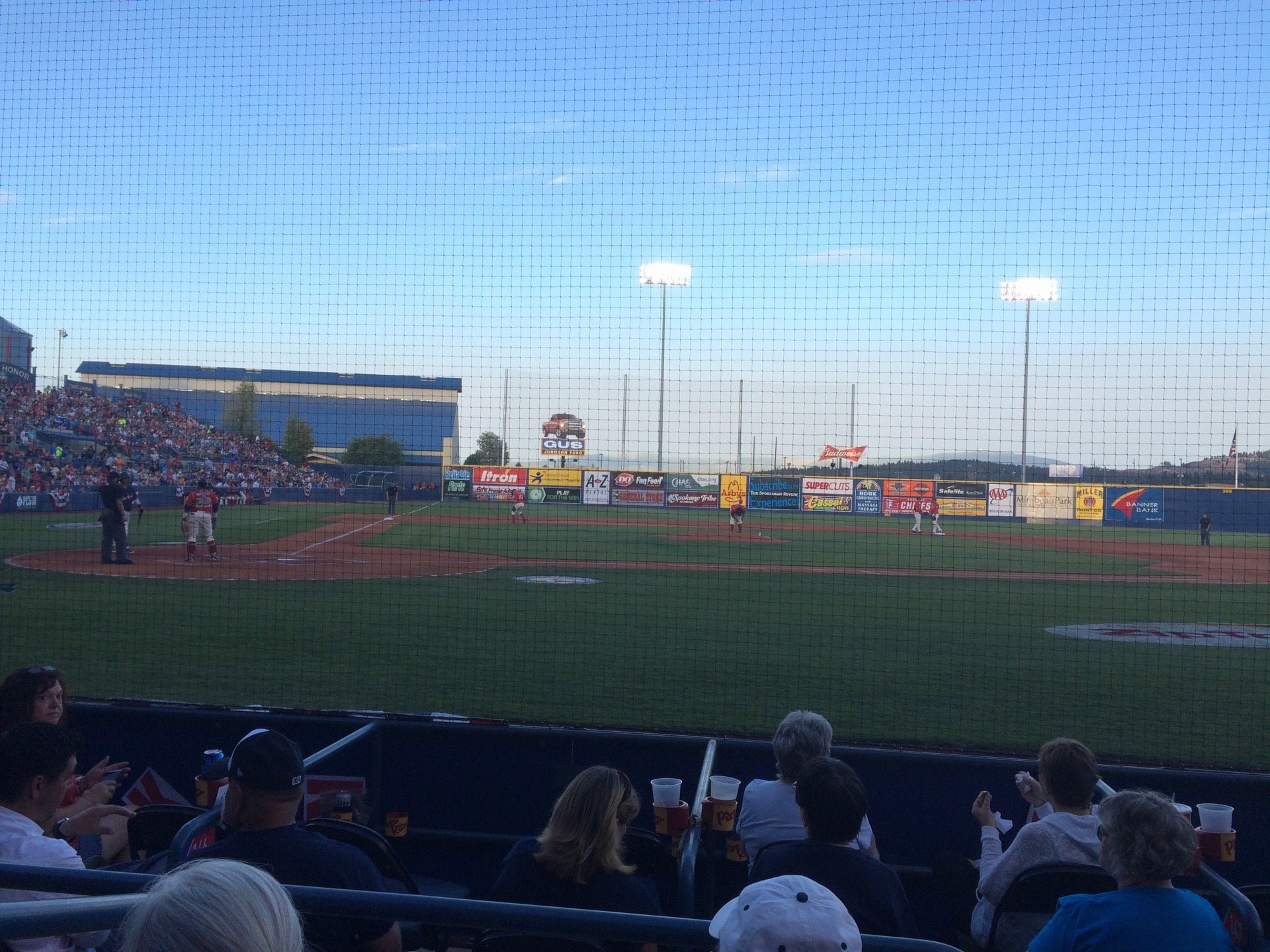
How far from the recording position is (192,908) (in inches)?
48.7

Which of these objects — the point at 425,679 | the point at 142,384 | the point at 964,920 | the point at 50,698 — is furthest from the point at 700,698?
the point at 142,384

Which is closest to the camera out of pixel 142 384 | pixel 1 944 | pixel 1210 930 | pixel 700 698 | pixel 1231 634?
pixel 1 944

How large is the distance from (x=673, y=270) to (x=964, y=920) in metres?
22.4

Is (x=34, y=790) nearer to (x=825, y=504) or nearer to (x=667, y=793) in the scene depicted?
(x=667, y=793)

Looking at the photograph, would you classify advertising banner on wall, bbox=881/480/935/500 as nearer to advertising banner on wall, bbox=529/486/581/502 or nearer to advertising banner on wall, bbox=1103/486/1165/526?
advertising banner on wall, bbox=1103/486/1165/526

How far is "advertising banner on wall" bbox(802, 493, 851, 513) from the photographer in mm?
40719

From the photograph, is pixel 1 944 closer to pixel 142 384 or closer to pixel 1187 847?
pixel 1187 847

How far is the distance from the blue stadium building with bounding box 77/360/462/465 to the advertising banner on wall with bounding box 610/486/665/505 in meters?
7.35

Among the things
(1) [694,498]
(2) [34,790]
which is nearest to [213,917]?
(2) [34,790]

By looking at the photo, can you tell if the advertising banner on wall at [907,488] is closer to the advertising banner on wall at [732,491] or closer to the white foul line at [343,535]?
the advertising banner on wall at [732,491]

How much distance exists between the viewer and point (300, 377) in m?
23.2

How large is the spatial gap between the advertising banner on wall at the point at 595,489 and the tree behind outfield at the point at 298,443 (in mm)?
11502

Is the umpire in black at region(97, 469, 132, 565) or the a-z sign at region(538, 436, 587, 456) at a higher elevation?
the a-z sign at region(538, 436, 587, 456)

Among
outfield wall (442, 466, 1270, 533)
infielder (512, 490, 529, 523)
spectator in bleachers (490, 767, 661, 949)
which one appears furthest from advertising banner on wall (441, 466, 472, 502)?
spectator in bleachers (490, 767, 661, 949)
